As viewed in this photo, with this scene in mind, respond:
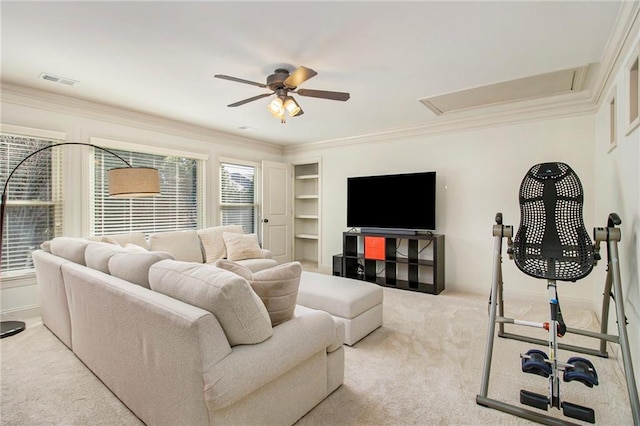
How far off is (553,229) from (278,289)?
1.83m

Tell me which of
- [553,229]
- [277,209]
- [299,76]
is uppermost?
[299,76]

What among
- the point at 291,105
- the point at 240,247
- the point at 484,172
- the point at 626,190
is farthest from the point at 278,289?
the point at 484,172

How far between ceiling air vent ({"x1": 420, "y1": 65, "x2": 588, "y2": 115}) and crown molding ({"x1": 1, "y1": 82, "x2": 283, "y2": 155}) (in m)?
3.24

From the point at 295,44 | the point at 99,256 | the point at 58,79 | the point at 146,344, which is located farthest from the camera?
the point at 58,79

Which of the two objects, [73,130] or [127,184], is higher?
[73,130]

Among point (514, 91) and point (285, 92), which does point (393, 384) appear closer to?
point (285, 92)

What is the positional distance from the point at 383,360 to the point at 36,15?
3381mm

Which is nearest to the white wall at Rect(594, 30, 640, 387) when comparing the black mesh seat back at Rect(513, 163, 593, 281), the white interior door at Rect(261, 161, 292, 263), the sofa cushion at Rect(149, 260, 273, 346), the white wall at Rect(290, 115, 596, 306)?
the black mesh seat back at Rect(513, 163, 593, 281)

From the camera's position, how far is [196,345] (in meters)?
1.29

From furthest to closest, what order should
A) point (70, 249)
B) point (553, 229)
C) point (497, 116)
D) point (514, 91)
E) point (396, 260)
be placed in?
point (396, 260) < point (497, 116) < point (514, 91) < point (70, 249) < point (553, 229)

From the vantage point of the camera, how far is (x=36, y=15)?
2062 millimetres

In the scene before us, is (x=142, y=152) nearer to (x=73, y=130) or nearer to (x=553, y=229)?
(x=73, y=130)

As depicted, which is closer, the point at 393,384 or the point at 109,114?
the point at 393,384

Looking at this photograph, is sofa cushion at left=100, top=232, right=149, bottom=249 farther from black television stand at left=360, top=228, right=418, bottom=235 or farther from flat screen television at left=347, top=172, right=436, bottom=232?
black television stand at left=360, top=228, right=418, bottom=235
